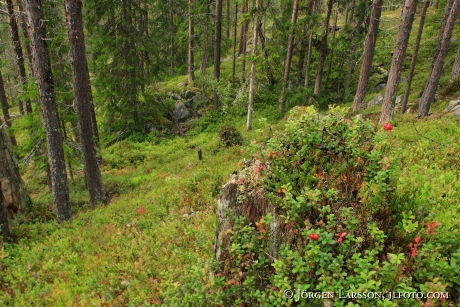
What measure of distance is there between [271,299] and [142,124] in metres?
21.4

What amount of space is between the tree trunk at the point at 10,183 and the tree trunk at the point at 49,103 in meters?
2.02

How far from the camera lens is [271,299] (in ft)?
12.1

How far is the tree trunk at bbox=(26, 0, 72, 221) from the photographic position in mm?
9750

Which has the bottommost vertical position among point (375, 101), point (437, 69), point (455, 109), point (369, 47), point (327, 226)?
point (375, 101)

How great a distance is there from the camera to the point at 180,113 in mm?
26094

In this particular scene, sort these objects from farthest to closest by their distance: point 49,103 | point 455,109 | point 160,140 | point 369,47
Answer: point 160,140 → point 369,47 → point 455,109 → point 49,103

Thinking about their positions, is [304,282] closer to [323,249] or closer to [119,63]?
[323,249]

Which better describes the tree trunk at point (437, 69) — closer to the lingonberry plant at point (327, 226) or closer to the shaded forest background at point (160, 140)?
the shaded forest background at point (160, 140)

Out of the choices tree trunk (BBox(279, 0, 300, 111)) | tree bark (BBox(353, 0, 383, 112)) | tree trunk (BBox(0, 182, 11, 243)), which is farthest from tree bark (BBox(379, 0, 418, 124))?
tree trunk (BBox(0, 182, 11, 243))

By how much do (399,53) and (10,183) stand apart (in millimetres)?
15682

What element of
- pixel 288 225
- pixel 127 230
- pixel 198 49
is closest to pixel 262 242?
pixel 288 225

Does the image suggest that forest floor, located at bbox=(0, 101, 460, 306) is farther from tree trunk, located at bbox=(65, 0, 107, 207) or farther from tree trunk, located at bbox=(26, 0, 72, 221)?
tree trunk, located at bbox=(65, 0, 107, 207)

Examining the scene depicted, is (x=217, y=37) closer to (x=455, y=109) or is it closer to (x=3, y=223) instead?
(x=455, y=109)

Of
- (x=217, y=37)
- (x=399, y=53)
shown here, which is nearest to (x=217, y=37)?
(x=217, y=37)
